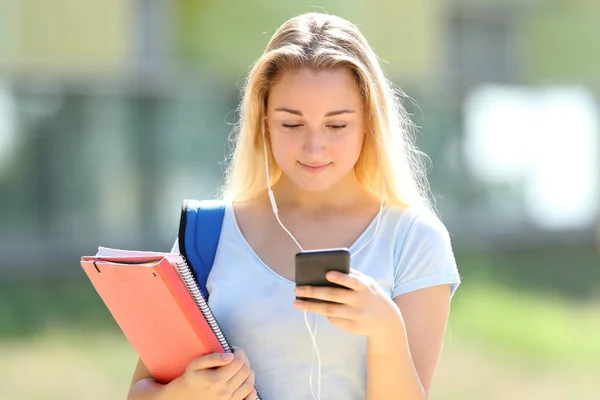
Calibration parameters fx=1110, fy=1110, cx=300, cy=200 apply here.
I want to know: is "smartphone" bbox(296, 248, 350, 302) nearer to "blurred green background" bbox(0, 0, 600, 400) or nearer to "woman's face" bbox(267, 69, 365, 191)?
"woman's face" bbox(267, 69, 365, 191)

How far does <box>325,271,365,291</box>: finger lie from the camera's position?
2.11m

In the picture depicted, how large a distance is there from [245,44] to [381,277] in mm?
9380

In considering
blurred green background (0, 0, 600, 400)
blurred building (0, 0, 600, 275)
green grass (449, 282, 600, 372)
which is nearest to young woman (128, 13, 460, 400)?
blurred green background (0, 0, 600, 400)

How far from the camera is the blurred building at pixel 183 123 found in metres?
8.90

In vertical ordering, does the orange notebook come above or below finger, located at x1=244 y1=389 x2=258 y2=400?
above

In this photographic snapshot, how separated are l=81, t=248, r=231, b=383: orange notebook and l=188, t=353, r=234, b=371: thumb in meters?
0.03

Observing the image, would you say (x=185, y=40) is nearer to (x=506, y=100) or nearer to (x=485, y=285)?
(x=506, y=100)

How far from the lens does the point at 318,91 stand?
8.04 ft

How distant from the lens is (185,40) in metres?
11.7

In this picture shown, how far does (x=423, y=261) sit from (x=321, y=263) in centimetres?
42

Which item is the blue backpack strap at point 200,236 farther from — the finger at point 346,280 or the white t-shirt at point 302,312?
the finger at point 346,280

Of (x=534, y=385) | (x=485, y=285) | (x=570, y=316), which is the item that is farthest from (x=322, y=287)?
(x=485, y=285)

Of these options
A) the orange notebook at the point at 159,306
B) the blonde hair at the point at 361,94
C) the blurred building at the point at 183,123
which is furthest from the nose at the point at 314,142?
the blurred building at the point at 183,123

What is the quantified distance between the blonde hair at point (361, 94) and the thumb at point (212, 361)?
20.1 inches
